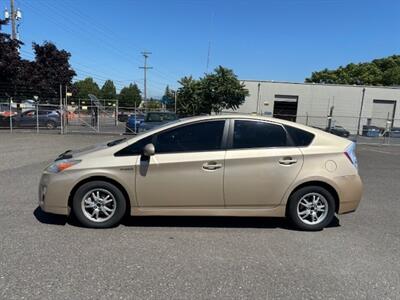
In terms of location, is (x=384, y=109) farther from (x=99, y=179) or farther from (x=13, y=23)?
(x=99, y=179)

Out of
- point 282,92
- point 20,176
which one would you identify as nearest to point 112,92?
point 282,92

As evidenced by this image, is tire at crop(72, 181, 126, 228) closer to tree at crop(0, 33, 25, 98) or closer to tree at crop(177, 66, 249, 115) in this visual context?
tree at crop(177, 66, 249, 115)

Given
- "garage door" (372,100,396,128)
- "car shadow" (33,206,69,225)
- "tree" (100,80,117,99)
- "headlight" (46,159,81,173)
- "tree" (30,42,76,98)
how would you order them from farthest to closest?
"tree" (100,80,117,99)
"garage door" (372,100,396,128)
"tree" (30,42,76,98)
"car shadow" (33,206,69,225)
"headlight" (46,159,81,173)

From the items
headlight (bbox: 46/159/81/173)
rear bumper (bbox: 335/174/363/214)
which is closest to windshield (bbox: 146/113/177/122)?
headlight (bbox: 46/159/81/173)

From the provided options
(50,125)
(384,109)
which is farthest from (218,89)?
(384,109)

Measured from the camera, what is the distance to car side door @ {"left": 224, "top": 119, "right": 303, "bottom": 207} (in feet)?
17.0

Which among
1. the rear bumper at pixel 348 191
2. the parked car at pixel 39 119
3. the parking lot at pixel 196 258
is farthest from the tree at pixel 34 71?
the rear bumper at pixel 348 191

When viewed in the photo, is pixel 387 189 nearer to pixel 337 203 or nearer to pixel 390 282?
pixel 337 203

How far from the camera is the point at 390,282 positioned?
152 inches

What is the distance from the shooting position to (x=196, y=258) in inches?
169

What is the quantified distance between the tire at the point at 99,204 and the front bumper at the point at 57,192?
12 cm

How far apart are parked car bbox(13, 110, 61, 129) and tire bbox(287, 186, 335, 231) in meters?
22.0

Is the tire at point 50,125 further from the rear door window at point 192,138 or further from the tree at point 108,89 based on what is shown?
the tree at point 108,89

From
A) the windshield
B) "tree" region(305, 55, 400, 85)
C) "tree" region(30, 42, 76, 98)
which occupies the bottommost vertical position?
the windshield
